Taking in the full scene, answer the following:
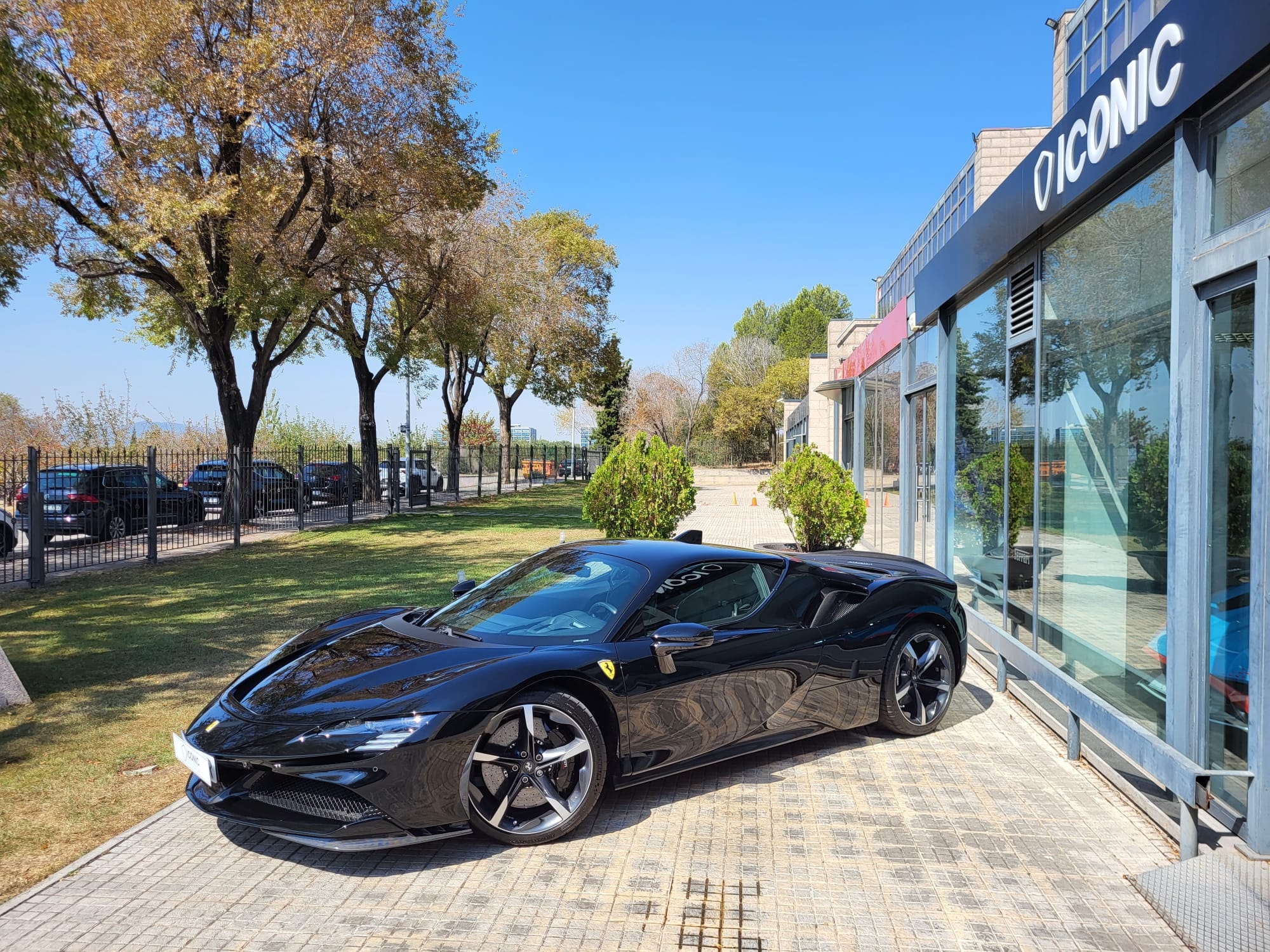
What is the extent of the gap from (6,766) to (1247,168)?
22.4 ft

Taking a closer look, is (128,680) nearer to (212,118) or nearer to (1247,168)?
(1247,168)

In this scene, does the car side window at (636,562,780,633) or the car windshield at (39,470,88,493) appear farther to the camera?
the car windshield at (39,470,88,493)

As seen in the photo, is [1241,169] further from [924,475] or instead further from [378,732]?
[924,475]

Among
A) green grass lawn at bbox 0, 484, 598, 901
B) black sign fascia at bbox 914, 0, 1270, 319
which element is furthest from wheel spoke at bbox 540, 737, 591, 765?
black sign fascia at bbox 914, 0, 1270, 319

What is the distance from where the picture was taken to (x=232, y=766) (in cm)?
362

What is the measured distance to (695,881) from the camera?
359cm

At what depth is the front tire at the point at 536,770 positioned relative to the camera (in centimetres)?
376

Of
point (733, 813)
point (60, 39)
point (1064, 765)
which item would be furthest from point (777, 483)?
point (60, 39)

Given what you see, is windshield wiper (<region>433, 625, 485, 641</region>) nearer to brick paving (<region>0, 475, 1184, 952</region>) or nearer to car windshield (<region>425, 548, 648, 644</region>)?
car windshield (<region>425, 548, 648, 644</region>)

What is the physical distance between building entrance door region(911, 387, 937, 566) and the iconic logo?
14.4 ft

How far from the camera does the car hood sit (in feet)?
12.2

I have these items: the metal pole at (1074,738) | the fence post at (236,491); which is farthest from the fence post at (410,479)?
the metal pole at (1074,738)

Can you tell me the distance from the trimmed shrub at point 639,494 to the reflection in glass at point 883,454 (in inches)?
130

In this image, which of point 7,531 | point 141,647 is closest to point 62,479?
point 7,531
